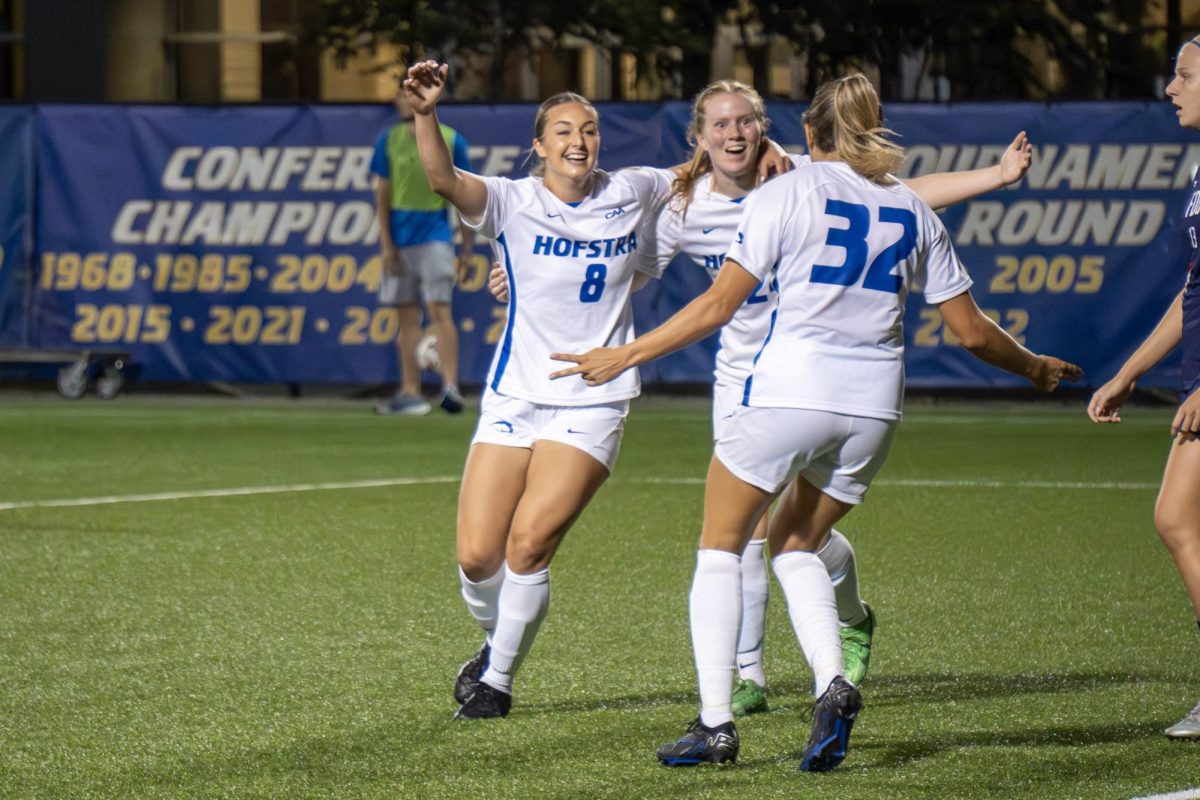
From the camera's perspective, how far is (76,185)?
17.4 meters

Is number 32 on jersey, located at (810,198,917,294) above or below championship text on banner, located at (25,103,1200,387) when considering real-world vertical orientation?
above

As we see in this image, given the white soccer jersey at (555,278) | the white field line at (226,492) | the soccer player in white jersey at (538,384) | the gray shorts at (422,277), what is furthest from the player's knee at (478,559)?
the gray shorts at (422,277)

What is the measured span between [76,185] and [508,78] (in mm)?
5544

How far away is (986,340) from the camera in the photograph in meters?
5.24

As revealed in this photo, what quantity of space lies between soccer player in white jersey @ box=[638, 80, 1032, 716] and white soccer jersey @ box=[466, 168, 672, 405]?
0.19 metres

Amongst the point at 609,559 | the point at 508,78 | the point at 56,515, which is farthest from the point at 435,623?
the point at 508,78

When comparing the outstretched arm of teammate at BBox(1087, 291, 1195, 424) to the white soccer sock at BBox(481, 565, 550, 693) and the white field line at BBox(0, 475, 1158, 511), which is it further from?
the white field line at BBox(0, 475, 1158, 511)

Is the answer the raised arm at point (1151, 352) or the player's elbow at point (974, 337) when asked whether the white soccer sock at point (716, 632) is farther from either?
the raised arm at point (1151, 352)

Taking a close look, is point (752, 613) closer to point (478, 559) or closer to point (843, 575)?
point (843, 575)

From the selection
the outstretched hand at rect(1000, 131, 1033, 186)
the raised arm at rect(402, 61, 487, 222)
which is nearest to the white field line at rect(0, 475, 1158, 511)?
the raised arm at rect(402, 61, 487, 222)

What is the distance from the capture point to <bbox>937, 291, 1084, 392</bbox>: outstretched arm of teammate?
5203mm

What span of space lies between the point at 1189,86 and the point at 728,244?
149 centimetres

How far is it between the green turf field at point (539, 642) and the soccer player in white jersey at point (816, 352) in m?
0.32

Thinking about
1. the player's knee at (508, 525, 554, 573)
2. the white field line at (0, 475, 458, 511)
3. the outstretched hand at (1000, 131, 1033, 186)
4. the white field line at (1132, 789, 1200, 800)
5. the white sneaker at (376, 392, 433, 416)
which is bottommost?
the white sneaker at (376, 392, 433, 416)
